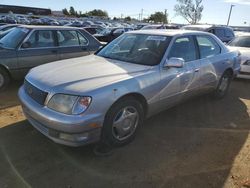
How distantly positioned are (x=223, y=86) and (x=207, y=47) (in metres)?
1.26

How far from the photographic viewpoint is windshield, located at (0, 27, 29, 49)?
19.7 feet

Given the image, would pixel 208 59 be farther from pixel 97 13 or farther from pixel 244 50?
pixel 97 13

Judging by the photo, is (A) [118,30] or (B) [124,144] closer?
(B) [124,144]

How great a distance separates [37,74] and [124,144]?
1.59m

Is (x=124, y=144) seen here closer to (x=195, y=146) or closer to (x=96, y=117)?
(x=96, y=117)

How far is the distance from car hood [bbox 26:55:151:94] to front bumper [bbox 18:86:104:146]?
11.7 inches

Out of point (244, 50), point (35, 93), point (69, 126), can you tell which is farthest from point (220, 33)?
point (69, 126)

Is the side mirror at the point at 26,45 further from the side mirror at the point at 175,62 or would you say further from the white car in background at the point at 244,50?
the white car in background at the point at 244,50

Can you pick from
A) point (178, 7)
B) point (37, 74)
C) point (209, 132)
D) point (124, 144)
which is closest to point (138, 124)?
point (124, 144)

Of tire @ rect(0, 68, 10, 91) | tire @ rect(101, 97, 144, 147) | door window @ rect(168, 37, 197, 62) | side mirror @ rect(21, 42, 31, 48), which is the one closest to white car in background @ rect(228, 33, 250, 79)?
door window @ rect(168, 37, 197, 62)

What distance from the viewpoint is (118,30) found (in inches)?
738

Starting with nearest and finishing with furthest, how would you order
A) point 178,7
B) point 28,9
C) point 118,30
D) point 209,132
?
point 209,132 < point 118,30 < point 178,7 < point 28,9

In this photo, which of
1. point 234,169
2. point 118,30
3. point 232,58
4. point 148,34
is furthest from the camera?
point 118,30

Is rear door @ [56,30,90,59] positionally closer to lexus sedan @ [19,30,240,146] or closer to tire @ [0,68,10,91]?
tire @ [0,68,10,91]
